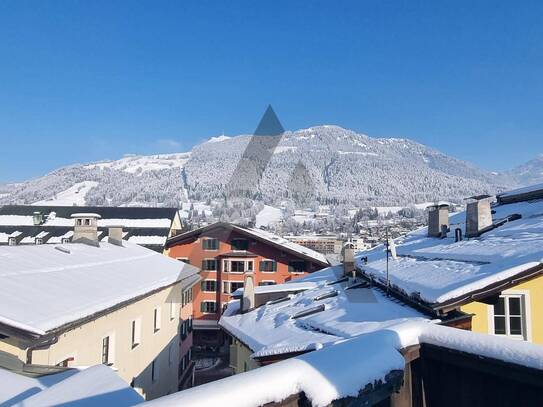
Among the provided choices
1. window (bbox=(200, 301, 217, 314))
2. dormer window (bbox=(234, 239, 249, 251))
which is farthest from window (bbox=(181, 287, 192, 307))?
dormer window (bbox=(234, 239, 249, 251))

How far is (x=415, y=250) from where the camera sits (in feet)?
A: 38.4

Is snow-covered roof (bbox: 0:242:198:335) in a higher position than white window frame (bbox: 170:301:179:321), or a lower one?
higher

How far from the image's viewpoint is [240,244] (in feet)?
114

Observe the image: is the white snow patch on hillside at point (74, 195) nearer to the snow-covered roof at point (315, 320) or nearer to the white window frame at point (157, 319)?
the white window frame at point (157, 319)

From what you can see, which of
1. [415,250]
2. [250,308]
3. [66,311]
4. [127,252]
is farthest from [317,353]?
[127,252]

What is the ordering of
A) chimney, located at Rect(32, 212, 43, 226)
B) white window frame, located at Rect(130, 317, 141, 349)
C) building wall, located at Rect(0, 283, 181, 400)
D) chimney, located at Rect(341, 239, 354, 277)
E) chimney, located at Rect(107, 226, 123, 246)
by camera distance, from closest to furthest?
building wall, located at Rect(0, 283, 181, 400) → white window frame, located at Rect(130, 317, 141, 349) → chimney, located at Rect(341, 239, 354, 277) → chimney, located at Rect(107, 226, 123, 246) → chimney, located at Rect(32, 212, 43, 226)

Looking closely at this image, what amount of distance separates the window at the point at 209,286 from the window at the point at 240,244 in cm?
345

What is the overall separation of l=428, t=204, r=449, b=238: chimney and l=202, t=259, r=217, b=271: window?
23.5 m

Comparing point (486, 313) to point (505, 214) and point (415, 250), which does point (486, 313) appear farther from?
point (505, 214)

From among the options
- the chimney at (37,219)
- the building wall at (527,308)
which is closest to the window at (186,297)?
the building wall at (527,308)

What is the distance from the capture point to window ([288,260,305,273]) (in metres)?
33.8

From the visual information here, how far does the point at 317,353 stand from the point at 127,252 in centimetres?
1923

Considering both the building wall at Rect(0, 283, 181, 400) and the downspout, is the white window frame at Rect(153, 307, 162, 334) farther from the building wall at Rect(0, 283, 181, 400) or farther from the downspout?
the downspout

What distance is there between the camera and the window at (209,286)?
34062 mm
